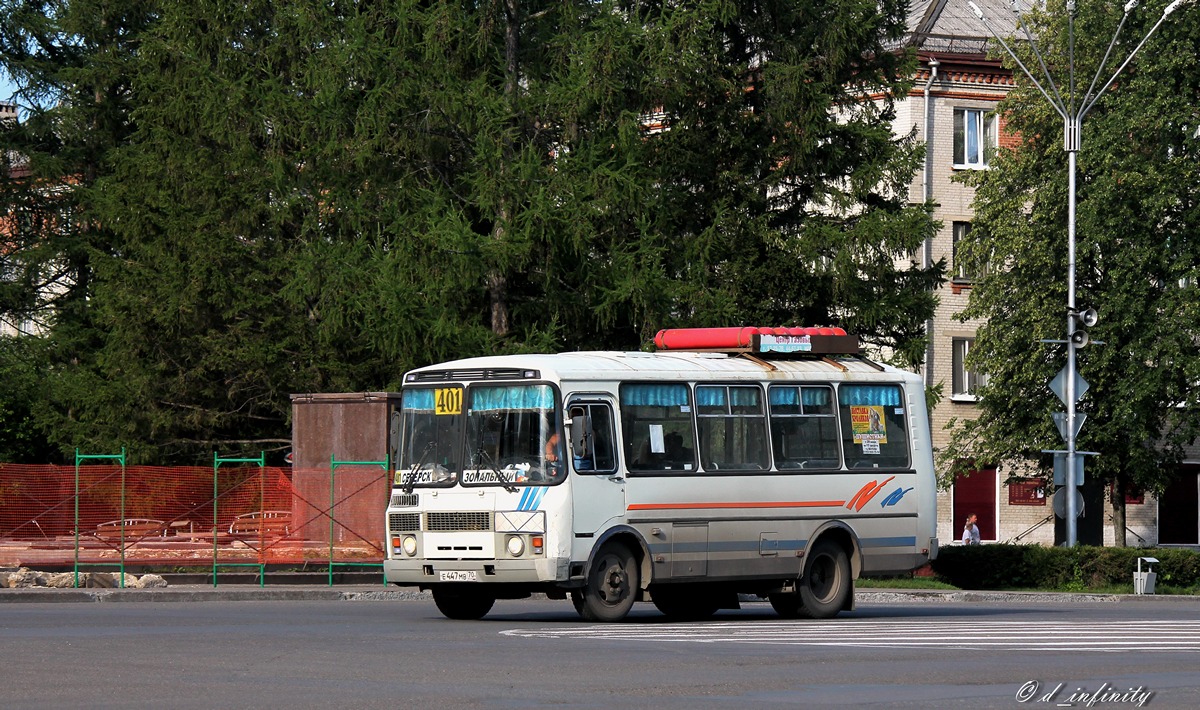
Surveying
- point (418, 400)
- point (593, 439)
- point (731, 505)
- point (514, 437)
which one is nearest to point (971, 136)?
point (731, 505)

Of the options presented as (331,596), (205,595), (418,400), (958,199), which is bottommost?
(331,596)

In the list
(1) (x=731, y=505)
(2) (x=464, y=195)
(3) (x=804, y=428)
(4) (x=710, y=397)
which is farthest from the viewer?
(2) (x=464, y=195)

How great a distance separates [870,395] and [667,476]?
3399 mm

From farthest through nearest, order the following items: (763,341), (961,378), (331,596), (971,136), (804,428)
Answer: (961,378) < (971,136) < (331,596) < (763,341) < (804,428)

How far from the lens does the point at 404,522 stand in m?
22.1

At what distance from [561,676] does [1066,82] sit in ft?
137

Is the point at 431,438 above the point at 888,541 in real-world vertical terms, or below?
above

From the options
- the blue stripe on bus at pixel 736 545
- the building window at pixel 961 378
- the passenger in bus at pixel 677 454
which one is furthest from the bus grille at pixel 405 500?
the building window at pixel 961 378

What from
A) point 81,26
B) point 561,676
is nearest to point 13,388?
point 81,26

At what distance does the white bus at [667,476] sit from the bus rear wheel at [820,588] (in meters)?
0.02

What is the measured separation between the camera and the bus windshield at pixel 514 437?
2138 cm

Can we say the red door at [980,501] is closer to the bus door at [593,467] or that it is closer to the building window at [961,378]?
the building window at [961,378]

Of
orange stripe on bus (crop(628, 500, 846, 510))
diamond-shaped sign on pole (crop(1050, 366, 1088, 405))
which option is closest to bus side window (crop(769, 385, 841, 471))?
orange stripe on bus (crop(628, 500, 846, 510))

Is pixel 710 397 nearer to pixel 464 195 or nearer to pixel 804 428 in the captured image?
pixel 804 428
